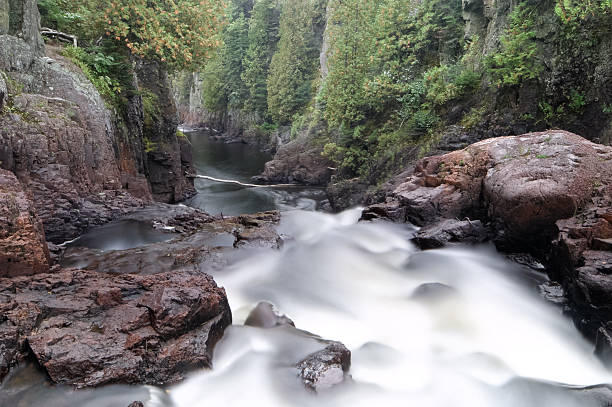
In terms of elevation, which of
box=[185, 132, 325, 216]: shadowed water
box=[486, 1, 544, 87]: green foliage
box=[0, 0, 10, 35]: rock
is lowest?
box=[185, 132, 325, 216]: shadowed water

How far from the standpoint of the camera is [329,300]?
563cm

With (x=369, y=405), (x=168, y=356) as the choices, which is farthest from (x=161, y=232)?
(x=369, y=405)

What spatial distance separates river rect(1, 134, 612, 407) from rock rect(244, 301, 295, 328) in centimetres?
12

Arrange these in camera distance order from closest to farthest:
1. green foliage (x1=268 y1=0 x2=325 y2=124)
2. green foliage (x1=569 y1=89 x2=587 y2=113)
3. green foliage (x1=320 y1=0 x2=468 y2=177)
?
green foliage (x1=569 y1=89 x2=587 y2=113)
green foliage (x1=320 y1=0 x2=468 y2=177)
green foliage (x1=268 y1=0 x2=325 y2=124)

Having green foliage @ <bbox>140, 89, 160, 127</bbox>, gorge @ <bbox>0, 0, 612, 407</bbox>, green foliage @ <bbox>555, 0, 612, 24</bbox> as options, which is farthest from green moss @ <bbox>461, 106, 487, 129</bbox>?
green foliage @ <bbox>140, 89, 160, 127</bbox>

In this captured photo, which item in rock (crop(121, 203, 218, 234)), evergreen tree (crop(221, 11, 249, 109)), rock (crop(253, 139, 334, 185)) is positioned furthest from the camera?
evergreen tree (crop(221, 11, 249, 109))

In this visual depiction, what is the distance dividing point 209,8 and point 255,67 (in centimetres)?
2410

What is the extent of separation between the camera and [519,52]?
952 cm

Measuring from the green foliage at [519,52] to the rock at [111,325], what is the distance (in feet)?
30.6

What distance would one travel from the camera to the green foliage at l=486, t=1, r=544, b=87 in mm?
9219

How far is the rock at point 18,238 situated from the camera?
3.88 metres

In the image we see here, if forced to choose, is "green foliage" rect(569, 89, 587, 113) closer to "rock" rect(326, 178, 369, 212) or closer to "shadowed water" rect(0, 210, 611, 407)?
"shadowed water" rect(0, 210, 611, 407)

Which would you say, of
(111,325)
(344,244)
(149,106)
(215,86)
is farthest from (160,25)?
(215,86)

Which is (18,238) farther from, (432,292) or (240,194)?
(240,194)
